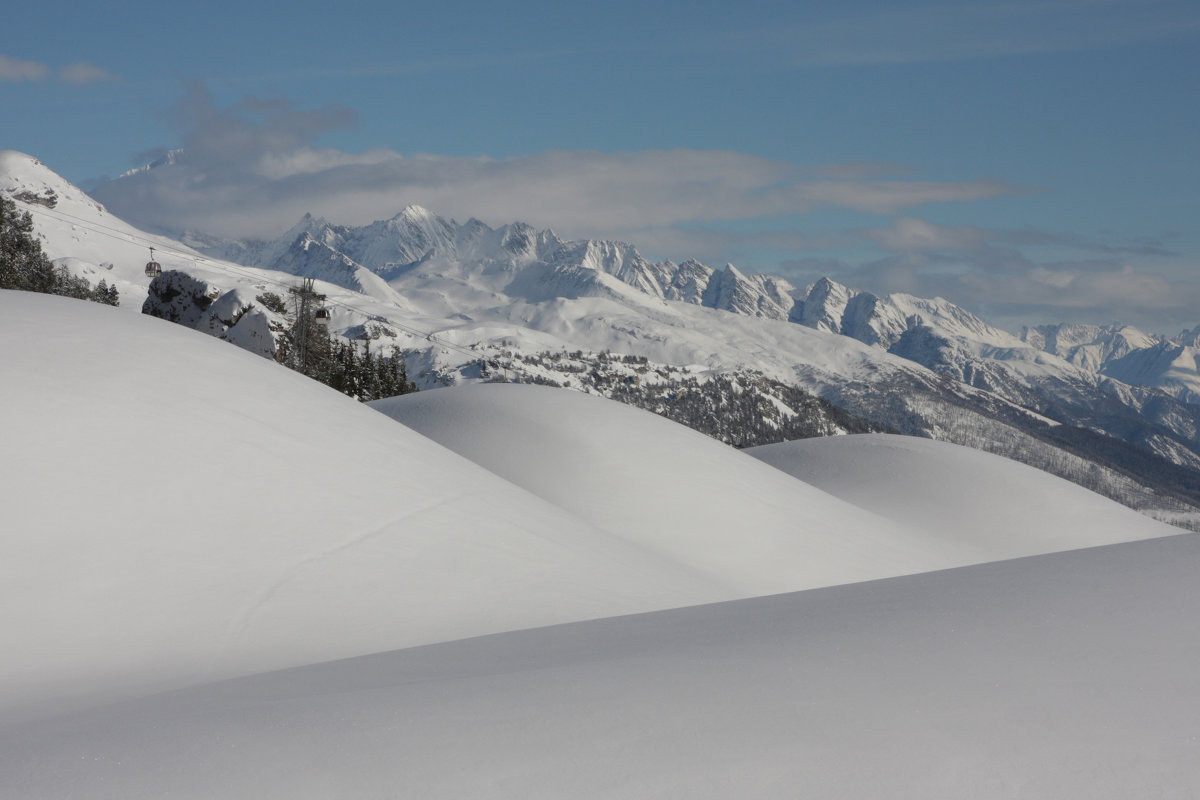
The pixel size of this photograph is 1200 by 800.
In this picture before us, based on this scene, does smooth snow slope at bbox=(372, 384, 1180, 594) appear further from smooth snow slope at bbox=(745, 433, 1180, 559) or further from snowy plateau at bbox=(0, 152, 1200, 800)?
snowy plateau at bbox=(0, 152, 1200, 800)

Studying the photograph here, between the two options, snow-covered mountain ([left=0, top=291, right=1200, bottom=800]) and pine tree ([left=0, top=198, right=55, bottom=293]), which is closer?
snow-covered mountain ([left=0, top=291, right=1200, bottom=800])

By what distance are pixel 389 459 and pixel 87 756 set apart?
13542 millimetres

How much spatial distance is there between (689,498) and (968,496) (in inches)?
802

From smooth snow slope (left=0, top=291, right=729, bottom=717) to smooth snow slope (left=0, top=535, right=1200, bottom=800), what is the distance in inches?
153

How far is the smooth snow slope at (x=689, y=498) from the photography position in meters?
30.0

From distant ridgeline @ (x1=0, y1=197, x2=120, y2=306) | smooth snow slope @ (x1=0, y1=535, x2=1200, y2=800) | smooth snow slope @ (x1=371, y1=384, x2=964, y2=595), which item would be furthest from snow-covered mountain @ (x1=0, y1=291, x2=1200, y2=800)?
distant ridgeline @ (x1=0, y1=197, x2=120, y2=306)

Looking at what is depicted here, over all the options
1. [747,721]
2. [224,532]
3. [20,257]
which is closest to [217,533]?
[224,532]

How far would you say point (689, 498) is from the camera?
3173 centimetres

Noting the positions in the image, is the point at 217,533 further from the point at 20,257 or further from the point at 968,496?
the point at 20,257

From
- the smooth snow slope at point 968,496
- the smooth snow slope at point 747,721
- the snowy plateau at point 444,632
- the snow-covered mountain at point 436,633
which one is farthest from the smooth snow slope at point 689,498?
the smooth snow slope at point 747,721

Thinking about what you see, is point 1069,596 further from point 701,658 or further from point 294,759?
point 294,759

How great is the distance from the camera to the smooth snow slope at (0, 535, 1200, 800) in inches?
213

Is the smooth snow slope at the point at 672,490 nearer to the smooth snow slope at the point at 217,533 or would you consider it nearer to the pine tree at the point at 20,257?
the smooth snow slope at the point at 217,533

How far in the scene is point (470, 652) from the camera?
9.48 metres
